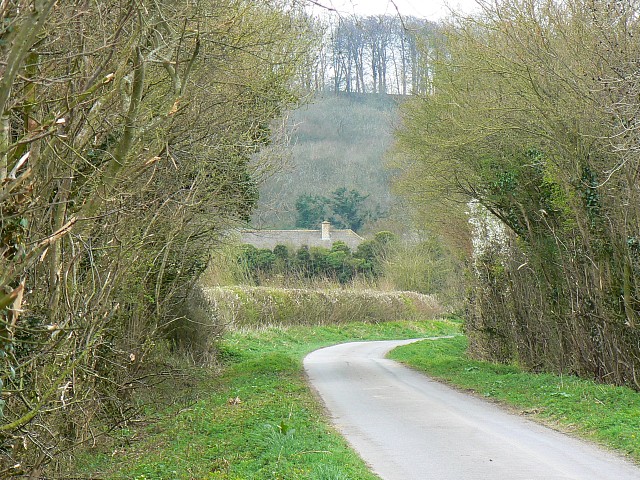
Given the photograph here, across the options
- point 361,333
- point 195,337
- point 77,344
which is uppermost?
point 77,344

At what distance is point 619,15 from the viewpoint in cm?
1378

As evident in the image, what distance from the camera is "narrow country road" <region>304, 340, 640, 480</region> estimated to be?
9.23 m

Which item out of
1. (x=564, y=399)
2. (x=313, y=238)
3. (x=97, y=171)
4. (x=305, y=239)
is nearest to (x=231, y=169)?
(x=564, y=399)

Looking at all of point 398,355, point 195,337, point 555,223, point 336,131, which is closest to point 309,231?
point 336,131

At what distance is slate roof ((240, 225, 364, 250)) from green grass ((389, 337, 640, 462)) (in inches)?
1542

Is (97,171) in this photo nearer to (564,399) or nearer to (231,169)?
(231,169)

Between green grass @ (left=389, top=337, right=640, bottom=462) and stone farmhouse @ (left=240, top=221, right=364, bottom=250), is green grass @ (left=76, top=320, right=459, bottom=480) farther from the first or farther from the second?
stone farmhouse @ (left=240, top=221, right=364, bottom=250)

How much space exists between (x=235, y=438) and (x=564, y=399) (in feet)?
20.6

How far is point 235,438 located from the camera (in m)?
11.8

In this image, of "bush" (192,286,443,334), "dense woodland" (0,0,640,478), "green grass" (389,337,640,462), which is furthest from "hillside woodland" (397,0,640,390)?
"bush" (192,286,443,334)

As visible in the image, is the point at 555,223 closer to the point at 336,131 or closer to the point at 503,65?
the point at 503,65

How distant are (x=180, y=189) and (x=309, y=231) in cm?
5143

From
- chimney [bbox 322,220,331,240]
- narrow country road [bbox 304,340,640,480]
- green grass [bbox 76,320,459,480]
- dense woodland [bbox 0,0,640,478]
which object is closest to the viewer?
dense woodland [bbox 0,0,640,478]

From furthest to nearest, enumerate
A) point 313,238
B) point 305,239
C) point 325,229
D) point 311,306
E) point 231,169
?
point 325,229 → point 313,238 → point 305,239 → point 311,306 → point 231,169
